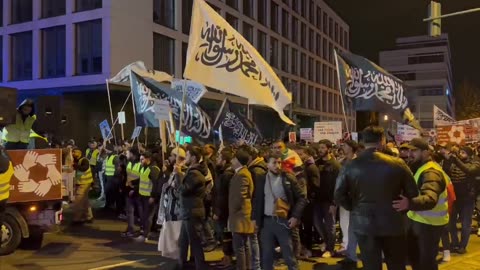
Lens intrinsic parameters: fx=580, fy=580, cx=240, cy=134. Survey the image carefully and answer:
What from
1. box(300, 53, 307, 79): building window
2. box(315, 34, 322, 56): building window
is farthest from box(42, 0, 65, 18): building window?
box(315, 34, 322, 56): building window

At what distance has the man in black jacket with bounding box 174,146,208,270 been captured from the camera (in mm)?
7875

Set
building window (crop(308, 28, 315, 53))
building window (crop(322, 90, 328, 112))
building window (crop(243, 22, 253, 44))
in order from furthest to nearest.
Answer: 1. building window (crop(322, 90, 328, 112))
2. building window (crop(308, 28, 315, 53))
3. building window (crop(243, 22, 253, 44))

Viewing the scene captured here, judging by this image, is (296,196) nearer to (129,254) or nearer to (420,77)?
(129,254)

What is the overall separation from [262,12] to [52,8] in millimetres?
22320

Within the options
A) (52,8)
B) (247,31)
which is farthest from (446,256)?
(247,31)

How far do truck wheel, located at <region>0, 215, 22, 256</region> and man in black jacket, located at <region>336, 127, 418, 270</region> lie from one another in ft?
21.2

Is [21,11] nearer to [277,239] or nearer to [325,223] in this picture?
[325,223]

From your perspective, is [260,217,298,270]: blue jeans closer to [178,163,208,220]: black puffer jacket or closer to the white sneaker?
[178,163,208,220]: black puffer jacket

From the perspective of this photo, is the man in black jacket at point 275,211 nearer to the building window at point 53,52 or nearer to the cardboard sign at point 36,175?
the cardboard sign at point 36,175

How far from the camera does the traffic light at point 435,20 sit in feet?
58.8

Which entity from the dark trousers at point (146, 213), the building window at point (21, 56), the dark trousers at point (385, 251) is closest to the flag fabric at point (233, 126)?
the dark trousers at point (146, 213)

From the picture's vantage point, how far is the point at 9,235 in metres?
9.77

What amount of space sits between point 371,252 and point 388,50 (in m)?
122

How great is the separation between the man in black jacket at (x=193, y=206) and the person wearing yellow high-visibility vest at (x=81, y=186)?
17.7ft
